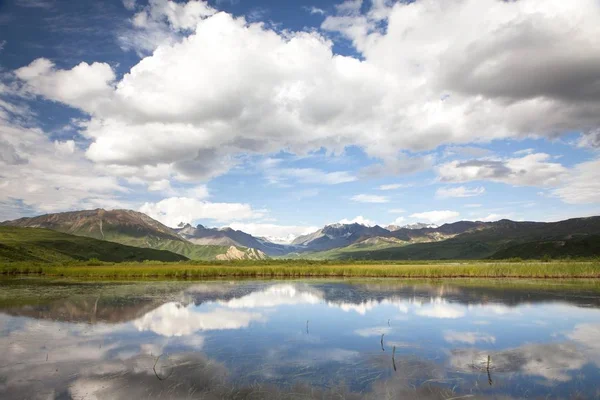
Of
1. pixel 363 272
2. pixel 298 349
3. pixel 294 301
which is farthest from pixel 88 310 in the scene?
pixel 363 272

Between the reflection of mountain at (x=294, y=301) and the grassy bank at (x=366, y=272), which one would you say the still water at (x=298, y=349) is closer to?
the reflection of mountain at (x=294, y=301)

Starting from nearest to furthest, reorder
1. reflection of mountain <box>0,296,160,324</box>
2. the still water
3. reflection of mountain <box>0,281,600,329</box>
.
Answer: the still water → reflection of mountain <box>0,296,160,324</box> → reflection of mountain <box>0,281,600,329</box>

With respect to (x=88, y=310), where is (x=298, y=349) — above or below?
below

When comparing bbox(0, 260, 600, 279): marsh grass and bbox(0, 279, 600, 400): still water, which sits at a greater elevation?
bbox(0, 260, 600, 279): marsh grass

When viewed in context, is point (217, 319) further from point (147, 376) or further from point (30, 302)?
point (30, 302)

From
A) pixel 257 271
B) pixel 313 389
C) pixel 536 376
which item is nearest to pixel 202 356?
pixel 313 389

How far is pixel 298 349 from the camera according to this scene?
92.8 ft

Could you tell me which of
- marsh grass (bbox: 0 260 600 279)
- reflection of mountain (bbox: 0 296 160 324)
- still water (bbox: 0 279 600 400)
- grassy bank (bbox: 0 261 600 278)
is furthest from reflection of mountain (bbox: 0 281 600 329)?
marsh grass (bbox: 0 260 600 279)

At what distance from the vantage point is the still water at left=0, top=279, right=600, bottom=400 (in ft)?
63.6

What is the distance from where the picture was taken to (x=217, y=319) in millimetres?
40250

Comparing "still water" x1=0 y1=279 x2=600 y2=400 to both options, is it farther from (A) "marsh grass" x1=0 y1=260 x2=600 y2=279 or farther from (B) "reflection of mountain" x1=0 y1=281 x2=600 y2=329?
(A) "marsh grass" x1=0 y1=260 x2=600 y2=279

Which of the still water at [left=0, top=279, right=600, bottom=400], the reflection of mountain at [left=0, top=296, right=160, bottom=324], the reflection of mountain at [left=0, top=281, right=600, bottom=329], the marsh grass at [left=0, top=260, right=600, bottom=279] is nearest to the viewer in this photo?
the still water at [left=0, top=279, right=600, bottom=400]

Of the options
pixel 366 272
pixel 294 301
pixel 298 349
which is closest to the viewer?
pixel 298 349

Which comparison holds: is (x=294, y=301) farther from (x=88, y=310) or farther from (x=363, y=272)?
(x=363, y=272)
